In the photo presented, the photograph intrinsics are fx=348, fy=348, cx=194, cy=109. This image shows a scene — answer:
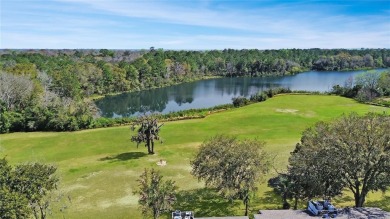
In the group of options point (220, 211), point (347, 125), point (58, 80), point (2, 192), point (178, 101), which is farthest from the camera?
point (178, 101)

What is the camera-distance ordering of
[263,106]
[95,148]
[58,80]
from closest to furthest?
1. [95,148]
2. [263,106]
3. [58,80]

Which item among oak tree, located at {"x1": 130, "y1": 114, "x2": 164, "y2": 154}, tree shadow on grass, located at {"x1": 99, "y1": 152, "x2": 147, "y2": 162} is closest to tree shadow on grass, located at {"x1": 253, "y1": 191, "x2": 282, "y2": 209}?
oak tree, located at {"x1": 130, "y1": 114, "x2": 164, "y2": 154}

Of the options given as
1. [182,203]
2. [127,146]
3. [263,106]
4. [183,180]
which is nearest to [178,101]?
[263,106]

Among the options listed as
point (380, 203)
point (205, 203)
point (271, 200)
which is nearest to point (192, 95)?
point (205, 203)

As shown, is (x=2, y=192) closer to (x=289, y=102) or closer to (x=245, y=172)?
(x=245, y=172)

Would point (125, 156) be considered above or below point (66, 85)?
below

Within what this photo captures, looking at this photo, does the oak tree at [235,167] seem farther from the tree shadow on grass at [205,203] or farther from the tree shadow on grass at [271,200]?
the tree shadow on grass at [271,200]

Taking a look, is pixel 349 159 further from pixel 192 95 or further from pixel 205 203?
pixel 192 95

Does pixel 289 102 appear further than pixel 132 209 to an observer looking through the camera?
Yes
